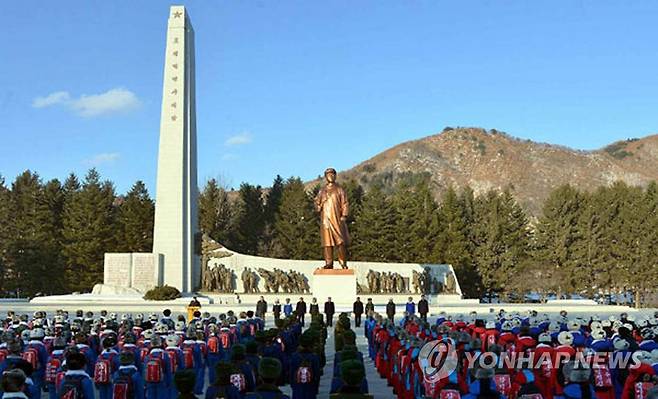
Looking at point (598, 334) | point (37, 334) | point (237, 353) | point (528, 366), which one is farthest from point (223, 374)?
point (37, 334)

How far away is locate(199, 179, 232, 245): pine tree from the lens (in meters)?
51.8

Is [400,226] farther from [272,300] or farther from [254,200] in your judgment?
[272,300]

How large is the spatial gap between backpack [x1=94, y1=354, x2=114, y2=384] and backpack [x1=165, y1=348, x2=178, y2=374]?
0.82 m

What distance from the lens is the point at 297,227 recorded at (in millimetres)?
49688

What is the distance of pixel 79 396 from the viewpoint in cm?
689

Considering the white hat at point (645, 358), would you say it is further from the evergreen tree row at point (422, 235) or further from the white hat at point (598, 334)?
the evergreen tree row at point (422, 235)

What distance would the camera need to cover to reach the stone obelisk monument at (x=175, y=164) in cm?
3441

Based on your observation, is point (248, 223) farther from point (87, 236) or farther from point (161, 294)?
point (161, 294)

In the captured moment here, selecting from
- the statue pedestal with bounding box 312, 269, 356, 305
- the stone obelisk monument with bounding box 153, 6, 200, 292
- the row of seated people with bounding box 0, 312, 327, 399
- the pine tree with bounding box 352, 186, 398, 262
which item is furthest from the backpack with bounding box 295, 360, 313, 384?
the pine tree with bounding box 352, 186, 398, 262

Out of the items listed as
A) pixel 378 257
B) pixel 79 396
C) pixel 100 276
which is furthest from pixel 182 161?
pixel 79 396

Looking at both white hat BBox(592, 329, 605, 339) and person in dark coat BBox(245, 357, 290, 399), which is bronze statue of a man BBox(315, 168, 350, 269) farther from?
person in dark coat BBox(245, 357, 290, 399)

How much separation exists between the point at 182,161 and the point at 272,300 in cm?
783

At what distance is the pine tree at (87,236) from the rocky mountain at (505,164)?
258 ft

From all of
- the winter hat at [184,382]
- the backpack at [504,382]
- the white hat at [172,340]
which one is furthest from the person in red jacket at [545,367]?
the white hat at [172,340]
